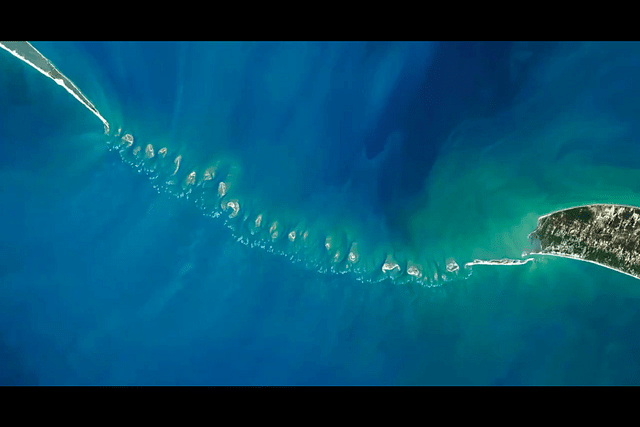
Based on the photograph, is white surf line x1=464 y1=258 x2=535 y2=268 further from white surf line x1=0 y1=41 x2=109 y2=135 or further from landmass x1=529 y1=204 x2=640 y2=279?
white surf line x1=0 y1=41 x2=109 y2=135

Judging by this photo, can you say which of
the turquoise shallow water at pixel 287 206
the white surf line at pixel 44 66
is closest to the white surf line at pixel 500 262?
the turquoise shallow water at pixel 287 206

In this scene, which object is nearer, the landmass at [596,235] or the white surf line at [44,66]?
the white surf line at [44,66]

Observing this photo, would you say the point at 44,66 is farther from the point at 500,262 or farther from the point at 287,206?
the point at 500,262

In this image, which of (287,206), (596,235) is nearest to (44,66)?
(287,206)

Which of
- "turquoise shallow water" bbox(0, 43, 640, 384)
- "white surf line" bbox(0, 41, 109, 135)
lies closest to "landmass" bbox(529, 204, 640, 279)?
"turquoise shallow water" bbox(0, 43, 640, 384)

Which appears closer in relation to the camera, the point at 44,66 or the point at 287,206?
the point at 44,66

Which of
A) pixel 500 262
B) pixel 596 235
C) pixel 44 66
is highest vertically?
pixel 44 66

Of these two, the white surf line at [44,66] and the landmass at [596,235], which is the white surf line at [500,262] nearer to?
the landmass at [596,235]
